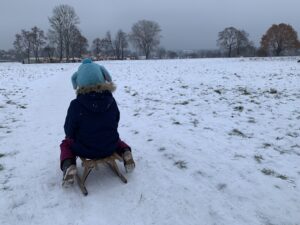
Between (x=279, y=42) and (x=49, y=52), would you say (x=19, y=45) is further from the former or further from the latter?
(x=279, y=42)

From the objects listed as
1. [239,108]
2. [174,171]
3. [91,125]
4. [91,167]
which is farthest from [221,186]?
[239,108]

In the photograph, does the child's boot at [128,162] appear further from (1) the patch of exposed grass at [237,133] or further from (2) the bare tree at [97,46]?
(2) the bare tree at [97,46]

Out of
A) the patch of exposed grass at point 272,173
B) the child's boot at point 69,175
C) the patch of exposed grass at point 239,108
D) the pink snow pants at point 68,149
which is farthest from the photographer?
the patch of exposed grass at point 239,108

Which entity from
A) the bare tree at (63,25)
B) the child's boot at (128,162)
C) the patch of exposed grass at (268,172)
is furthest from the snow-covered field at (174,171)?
the bare tree at (63,25)

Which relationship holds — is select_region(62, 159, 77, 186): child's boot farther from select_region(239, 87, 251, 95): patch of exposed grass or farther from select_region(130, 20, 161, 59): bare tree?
select_region(130, 20, 161, 59): bare tree

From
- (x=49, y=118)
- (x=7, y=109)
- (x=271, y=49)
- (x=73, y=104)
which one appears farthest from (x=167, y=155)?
(x=271, y=49)

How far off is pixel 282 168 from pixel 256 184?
0.73 m

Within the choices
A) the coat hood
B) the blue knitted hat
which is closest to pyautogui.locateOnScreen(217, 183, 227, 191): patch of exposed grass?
the coat hood

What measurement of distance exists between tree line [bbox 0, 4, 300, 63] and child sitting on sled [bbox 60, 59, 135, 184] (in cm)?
5703

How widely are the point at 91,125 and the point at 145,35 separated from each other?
71.5 m

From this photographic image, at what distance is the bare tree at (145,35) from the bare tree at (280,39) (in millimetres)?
25401

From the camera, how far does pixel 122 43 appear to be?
73.6 m

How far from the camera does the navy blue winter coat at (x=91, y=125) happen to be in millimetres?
4008

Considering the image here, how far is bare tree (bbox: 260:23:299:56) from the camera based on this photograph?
59250 millimetres
